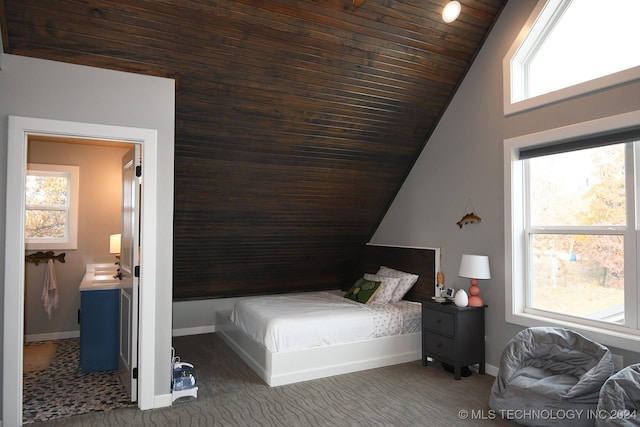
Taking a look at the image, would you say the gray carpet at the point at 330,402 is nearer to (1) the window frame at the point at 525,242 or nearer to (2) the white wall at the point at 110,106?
(2) the white wall at the point at 110,106

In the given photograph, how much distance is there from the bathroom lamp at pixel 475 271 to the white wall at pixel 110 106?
2518 millimetres

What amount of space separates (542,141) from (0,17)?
3.95 m

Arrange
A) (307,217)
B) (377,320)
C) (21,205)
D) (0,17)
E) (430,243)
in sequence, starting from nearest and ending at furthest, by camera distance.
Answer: (0,17)
(21,205)
(377,320)
(430,243)
(307,217)

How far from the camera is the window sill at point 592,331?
3.02m

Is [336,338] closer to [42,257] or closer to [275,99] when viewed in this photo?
[275,99]

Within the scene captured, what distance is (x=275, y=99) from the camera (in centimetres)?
392

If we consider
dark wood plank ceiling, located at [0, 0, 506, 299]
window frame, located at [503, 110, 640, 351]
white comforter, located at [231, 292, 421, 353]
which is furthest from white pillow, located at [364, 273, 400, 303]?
window frame, located at [503, 110, 640, 351]

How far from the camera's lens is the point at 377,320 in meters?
4.26

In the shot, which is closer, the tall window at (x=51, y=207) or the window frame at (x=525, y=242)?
the window frame at (x=525, y=242)

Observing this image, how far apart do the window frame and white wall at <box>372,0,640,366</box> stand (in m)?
0.09

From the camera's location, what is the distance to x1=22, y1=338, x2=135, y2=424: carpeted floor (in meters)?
3.26

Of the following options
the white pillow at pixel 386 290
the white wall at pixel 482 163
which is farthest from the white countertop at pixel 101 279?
the white wall at pixel 482 163

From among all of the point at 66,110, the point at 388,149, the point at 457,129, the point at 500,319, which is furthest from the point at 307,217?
the point at 66,110

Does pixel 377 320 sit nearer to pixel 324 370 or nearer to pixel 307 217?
pixel 324 370
